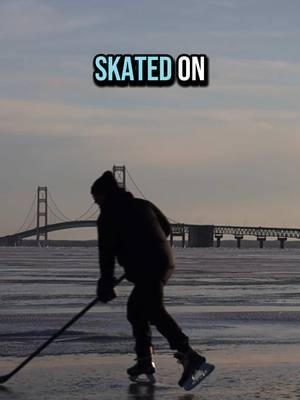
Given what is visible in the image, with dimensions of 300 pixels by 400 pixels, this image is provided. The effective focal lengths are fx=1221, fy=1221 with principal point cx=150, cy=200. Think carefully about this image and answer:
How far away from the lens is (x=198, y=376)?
9.17m

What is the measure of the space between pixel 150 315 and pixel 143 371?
0.43 meters

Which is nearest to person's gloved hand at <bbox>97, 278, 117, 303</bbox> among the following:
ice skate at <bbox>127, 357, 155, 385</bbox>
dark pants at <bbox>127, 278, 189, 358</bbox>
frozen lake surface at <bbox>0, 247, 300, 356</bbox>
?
dark pants at <bbox>127, 278, 189, 358</bbox>

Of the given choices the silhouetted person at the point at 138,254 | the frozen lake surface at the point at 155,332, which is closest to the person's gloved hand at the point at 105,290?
the silhouetted person at the point at 138,254

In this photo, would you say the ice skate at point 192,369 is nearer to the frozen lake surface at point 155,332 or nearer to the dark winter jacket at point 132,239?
the dark winter jacket at point 132,239

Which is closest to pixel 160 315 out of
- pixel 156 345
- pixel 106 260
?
pixel 106 260

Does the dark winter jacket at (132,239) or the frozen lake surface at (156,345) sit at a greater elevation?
the dark winter jacket at (132,239)

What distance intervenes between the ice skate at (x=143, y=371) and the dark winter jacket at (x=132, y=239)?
0.67m

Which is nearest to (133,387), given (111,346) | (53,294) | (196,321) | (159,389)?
A: (159,389)

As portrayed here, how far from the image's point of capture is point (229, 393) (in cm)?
865

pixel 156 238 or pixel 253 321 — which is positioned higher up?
pixel 156 238

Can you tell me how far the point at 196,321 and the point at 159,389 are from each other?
620 centimetres

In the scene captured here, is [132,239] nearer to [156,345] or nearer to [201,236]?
[156,345]

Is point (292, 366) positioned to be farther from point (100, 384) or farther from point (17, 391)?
point (17, 391)

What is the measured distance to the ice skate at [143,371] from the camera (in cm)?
936
